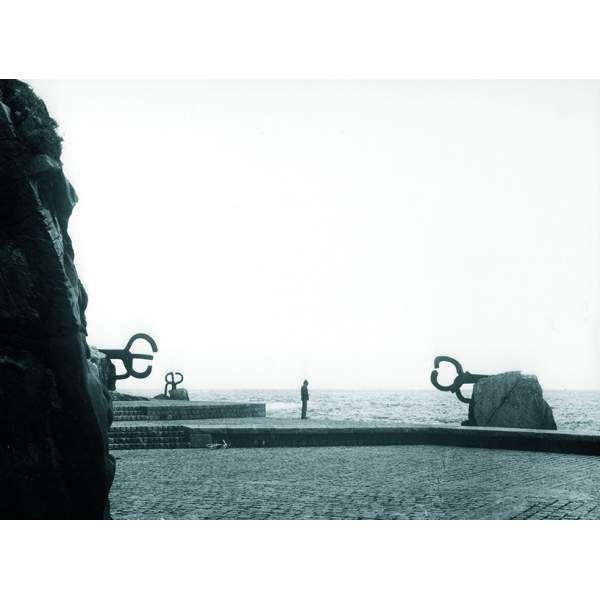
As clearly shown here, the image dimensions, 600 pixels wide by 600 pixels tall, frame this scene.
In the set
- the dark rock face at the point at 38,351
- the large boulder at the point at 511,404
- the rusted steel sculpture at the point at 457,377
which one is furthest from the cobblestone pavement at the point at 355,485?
the rusted steel sculpture at the point at 457,377

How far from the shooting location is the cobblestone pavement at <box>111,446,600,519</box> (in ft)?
20.8

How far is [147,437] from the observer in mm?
12930

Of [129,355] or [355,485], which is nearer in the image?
[355,485]

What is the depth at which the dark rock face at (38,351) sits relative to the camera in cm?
448

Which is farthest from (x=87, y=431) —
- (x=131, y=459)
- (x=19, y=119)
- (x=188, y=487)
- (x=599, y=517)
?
(x=131, y=459)

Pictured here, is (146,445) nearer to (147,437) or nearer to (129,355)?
(147,437)

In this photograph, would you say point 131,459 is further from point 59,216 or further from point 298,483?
point 59,216

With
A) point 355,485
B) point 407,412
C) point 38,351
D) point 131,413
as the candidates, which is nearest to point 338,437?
point 355,485

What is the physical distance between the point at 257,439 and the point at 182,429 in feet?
5.06

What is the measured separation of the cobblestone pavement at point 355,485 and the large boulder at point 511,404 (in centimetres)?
326

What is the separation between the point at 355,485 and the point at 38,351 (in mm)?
4554

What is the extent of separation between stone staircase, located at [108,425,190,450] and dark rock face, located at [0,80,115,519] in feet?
26.5

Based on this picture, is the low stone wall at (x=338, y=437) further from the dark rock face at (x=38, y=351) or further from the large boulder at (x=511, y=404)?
the dark rock face at (x=38, y=351)

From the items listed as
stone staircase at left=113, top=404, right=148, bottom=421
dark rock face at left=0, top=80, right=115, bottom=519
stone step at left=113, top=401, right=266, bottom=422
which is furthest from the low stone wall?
dark rock face at left=0, top=80, right=115, bottom=519
